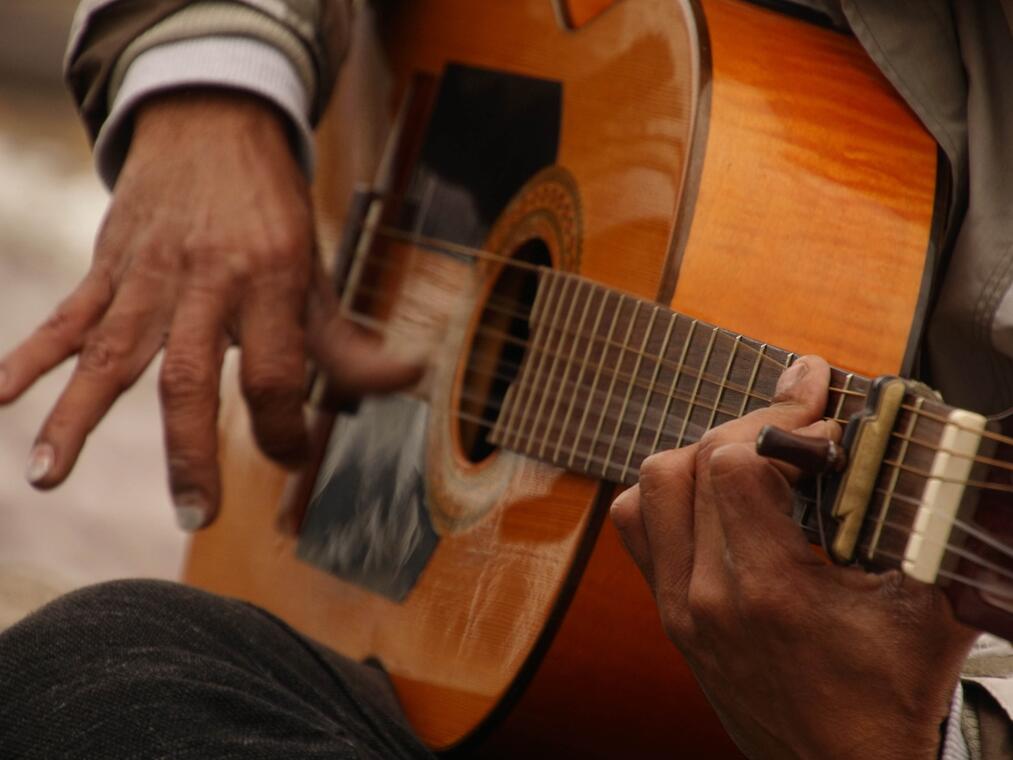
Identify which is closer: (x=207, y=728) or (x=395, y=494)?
(x=207, y=728)

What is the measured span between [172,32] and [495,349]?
1.28 ft

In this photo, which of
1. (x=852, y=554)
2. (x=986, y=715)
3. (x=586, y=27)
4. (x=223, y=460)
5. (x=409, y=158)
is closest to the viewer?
(x=852, y=554)

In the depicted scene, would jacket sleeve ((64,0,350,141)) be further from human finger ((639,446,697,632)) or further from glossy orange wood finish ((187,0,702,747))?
human finger ((639,446,697,632))

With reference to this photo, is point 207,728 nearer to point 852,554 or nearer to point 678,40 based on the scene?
point 852,554

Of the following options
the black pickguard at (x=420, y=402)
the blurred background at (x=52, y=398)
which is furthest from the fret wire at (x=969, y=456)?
the blurred background at (x=52, y=398)

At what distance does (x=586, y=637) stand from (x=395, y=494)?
1.04 feet

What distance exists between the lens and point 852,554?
24.2 inches

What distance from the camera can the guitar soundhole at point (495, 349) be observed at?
108 cm

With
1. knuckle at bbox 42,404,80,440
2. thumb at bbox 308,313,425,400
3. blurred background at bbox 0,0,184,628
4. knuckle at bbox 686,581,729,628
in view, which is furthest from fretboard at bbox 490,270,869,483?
blurred background at bbox 0,0,184,628

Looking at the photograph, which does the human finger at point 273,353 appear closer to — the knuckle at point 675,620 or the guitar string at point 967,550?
the knuckle at point 675,620

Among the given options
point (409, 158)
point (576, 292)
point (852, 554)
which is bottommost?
point (852, 554)

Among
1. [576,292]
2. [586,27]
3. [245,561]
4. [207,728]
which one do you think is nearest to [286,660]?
[207,728]

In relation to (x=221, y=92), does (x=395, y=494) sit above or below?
below

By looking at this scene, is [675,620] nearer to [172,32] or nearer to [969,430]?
[969,430]
